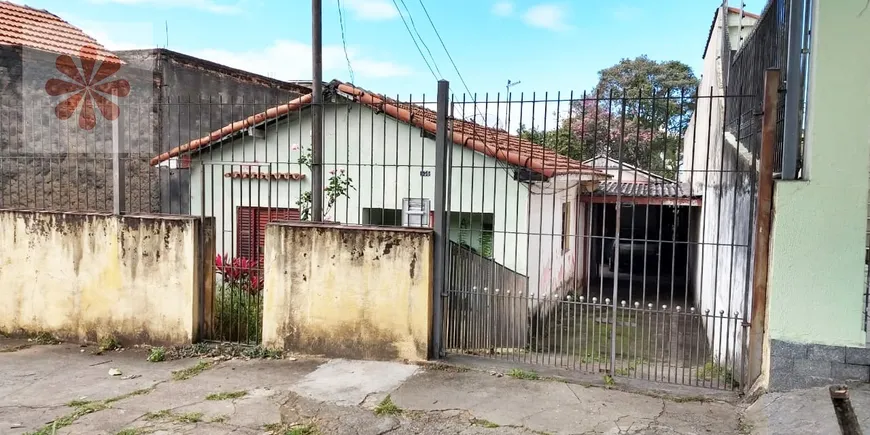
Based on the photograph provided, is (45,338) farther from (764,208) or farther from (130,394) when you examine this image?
(764,208)

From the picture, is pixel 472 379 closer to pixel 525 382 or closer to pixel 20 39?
pixel 525 382

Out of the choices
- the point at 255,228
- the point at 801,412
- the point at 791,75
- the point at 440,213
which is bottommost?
the point at 801,412

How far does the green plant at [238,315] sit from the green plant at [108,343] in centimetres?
95

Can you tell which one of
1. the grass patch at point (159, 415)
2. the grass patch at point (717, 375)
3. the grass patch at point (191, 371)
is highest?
the grass patch at point (717, 375)

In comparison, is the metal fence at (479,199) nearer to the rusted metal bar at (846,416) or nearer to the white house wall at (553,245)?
the white house wall at (553,245)

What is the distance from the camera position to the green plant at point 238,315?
5852mm

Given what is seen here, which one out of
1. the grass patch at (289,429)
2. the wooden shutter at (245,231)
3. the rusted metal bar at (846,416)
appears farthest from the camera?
the wooden shutter at (245,231)

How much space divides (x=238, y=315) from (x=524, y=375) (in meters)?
2.95

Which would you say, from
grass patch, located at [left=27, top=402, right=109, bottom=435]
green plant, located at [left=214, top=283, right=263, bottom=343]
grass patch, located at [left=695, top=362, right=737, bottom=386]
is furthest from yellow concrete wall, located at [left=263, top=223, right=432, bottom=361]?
grass patch, located at [left=695, top=362, right=737, bottom=386]

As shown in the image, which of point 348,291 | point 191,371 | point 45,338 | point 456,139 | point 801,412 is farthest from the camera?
point 456,139

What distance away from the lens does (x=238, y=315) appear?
584 cm

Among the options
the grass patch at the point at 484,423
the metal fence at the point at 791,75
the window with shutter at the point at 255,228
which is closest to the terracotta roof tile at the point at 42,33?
the window with shutter at the point at 255,228

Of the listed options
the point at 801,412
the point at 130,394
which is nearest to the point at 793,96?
the point at 801,412

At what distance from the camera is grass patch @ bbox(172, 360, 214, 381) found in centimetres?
485
